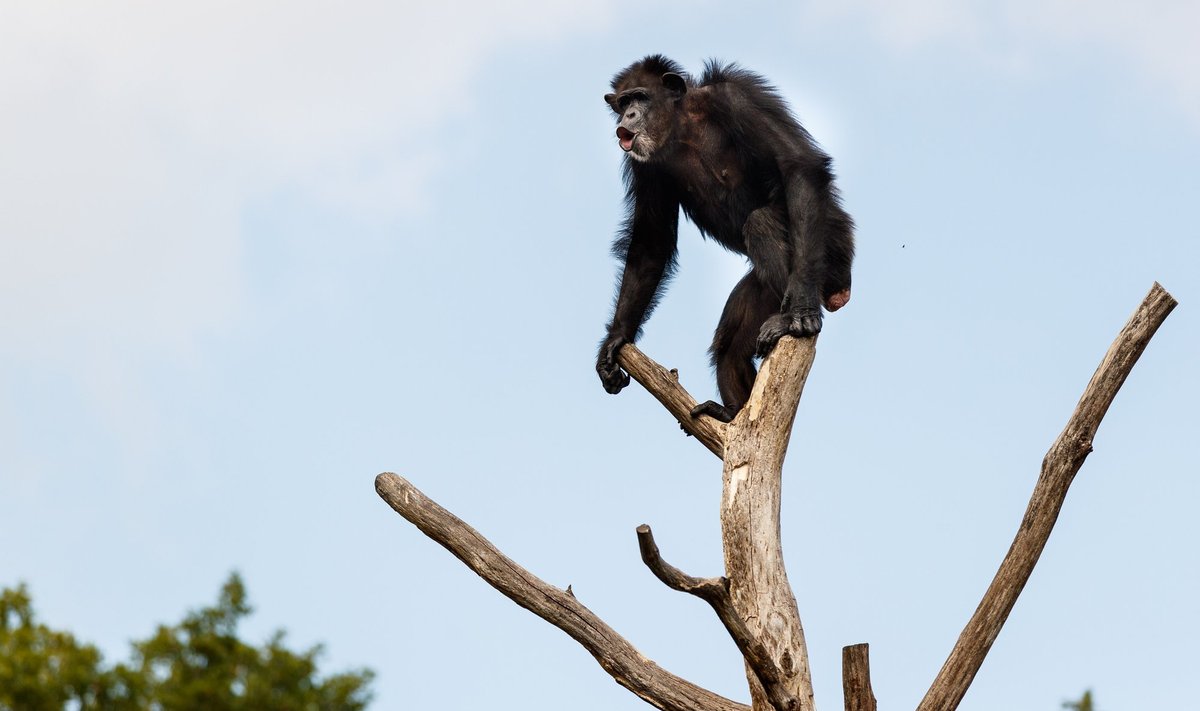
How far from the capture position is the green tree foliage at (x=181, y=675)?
42.7 feet

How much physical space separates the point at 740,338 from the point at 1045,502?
216 cm

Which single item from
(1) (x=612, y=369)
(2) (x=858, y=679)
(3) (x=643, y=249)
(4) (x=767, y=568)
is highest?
(3) (x=643, y=249)

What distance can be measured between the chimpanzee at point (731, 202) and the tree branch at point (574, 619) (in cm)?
149

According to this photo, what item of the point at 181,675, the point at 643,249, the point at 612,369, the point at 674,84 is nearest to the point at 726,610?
the point at 612,369

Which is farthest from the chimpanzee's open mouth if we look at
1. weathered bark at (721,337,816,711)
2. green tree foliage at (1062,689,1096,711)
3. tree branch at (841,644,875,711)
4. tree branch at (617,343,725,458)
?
green tree foliage at (1062,689,1096,711)

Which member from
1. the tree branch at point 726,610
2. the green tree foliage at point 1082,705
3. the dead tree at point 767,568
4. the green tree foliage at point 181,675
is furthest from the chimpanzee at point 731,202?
the green tree foliage at point 181,675

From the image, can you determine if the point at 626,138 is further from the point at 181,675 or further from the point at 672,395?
the point at 181,675

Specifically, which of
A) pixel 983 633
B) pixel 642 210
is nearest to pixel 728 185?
pixel 642 210

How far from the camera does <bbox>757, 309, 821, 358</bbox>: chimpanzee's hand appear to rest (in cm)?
665

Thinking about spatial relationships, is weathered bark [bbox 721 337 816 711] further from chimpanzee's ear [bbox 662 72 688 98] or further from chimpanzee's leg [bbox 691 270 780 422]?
chimpanzee's ear [bbox 662 72 688 98]

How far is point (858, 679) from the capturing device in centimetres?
579

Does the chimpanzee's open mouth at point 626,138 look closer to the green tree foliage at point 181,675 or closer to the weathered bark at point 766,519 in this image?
the weathered bark at point 766,519

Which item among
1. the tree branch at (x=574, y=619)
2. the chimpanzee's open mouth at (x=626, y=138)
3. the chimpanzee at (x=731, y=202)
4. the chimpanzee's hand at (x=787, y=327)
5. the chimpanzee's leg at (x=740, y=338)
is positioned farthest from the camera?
the chimpanzee's open mouth at (x=626, y=138)

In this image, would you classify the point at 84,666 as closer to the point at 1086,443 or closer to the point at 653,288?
the point at 653,288
